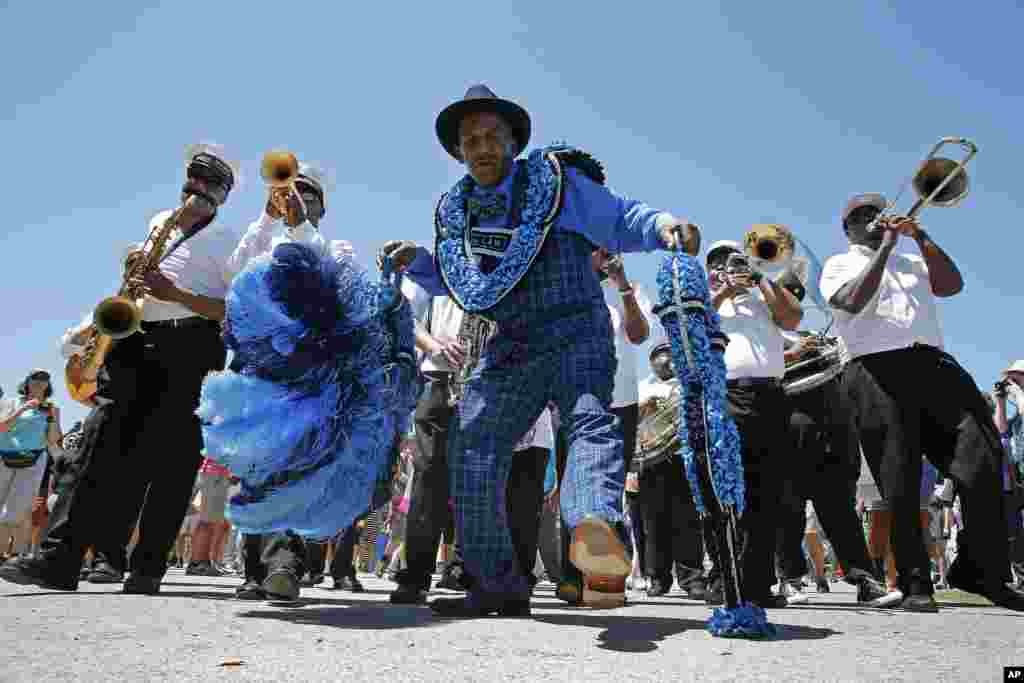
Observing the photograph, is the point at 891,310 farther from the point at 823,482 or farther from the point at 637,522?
the point at 637,522

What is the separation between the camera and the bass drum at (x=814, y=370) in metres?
6.10

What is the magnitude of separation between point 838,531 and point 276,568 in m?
3.71

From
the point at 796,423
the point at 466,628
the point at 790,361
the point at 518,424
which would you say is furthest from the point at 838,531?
the point at 466,628

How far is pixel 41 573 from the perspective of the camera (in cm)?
423

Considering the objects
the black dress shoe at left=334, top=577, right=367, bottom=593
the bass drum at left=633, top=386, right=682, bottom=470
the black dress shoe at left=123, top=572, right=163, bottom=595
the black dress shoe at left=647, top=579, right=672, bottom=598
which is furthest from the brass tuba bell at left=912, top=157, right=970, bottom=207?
the black dress shoe at left=123, top=572, right=163, bottom=595

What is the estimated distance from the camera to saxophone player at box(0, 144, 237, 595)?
4.46m

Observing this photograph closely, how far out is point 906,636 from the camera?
3086 mm

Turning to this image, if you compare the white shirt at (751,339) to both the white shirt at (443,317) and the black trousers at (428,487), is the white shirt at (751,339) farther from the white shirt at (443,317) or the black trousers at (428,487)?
the white shirt at (443,317)

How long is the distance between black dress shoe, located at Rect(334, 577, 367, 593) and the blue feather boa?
11.8 ft

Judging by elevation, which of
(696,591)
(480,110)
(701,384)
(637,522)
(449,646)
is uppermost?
(480,110)

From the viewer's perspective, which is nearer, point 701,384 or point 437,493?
point 701,384

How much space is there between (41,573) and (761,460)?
12.9ft

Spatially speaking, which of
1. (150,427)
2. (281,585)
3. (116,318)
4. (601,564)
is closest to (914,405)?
(601,564)

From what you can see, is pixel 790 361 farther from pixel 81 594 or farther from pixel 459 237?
pixel 81 594
